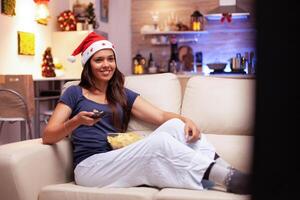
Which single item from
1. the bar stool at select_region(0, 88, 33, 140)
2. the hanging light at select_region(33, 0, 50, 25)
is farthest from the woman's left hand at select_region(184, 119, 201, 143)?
the hanging light at select_region(33, 0, 50, 25)

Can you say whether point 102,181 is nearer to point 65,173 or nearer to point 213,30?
point 65,173

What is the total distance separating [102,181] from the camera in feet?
6.45

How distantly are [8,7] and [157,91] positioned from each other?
2659 mm

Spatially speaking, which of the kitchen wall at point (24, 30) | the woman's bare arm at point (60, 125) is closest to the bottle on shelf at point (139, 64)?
the kitchen wall at point (24, 30)

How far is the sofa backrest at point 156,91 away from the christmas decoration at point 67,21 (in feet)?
10.2

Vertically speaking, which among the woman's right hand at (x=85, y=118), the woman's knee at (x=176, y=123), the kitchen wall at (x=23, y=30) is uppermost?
the kitchen wall at (x=23, y=30)

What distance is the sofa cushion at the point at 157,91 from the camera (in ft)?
7.74

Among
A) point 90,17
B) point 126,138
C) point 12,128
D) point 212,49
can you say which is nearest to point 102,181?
point 126,138

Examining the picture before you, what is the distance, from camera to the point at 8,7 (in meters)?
4.45

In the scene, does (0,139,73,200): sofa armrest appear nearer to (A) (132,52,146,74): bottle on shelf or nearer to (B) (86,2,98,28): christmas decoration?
(B) (86,2,98,28): christmas decoration

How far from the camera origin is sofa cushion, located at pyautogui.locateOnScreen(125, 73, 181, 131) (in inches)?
92.9

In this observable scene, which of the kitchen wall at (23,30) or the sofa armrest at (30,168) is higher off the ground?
the kitchen wall at (23,30)

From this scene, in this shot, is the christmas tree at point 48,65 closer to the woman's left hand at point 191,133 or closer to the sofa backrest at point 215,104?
the sofa backrest at point 215,104

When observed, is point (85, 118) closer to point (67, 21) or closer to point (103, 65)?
point (103, 65)
